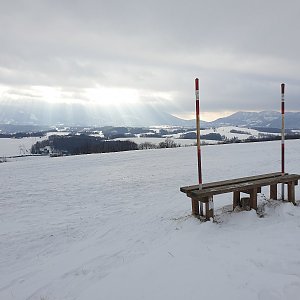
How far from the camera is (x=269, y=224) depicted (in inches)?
259

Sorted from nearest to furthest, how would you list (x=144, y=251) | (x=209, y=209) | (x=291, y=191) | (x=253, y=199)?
1. (x=144, y=251)
2. (x=209, y=209)
3. (x=253, y=199)
4. (x=291, y=191)

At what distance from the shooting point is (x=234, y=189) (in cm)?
702

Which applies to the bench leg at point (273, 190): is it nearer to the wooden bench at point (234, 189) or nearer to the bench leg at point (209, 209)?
the wooden bench at point (234, 189)

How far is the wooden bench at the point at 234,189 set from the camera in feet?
22.3

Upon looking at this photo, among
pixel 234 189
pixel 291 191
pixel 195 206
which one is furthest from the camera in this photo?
pixel 291 191

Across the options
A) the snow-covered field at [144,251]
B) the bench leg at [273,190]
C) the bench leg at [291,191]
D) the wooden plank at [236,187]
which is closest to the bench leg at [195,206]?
the snow-covered field at [144,251]

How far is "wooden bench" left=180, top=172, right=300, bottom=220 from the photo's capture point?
6.79 meters

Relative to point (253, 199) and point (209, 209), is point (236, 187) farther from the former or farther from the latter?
point (209, 209)

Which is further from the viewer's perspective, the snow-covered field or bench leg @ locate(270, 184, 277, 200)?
bench leg @ locate(270, 184, 277, 200)

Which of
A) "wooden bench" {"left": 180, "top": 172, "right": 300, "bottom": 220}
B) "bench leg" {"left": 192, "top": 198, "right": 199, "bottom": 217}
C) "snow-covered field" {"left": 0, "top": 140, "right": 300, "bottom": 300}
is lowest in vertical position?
"snow-covered field" {"left": 0, "top": 140, "right": 300, "bottom": 300}

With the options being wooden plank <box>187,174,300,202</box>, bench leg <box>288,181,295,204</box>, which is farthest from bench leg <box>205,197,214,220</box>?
bench leg <box>288,181,295,204</box>

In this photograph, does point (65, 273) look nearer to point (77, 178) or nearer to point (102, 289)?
point (102, 289)

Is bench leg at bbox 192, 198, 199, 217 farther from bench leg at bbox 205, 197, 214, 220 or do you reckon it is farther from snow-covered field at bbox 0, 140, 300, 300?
bench leg at bbox 205, 197, 214, 220

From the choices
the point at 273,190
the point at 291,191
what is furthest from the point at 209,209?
the point at 291,191
